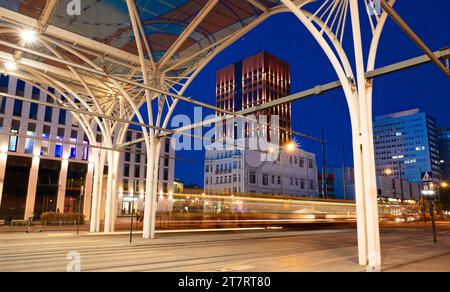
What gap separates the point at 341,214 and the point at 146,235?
1017 inches

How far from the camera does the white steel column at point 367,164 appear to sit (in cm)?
966

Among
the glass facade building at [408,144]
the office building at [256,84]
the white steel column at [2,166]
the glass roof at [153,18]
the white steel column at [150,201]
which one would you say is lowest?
the white steel column at [150,201]

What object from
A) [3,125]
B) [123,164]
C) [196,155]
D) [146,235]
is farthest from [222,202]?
[196,155]

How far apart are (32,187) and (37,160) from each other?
4039 mm

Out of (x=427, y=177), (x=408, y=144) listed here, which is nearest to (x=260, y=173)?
(x=427, y=177)

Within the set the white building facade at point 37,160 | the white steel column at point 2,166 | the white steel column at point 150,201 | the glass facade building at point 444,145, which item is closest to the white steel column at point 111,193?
the white steel column at point 150,201

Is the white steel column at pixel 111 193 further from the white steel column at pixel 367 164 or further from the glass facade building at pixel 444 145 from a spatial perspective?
the glass facade building at pixel 444 145

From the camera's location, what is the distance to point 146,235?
20422 millimetres

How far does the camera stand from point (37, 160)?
5000cm

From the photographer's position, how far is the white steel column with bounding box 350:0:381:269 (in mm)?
9664

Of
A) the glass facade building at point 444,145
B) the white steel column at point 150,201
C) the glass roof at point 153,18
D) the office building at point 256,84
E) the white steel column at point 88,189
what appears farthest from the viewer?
the glass facade building at point 444,145

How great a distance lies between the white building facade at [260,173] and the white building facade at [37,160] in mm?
22764

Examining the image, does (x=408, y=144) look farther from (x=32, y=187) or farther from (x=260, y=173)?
(x=32, y=187)
